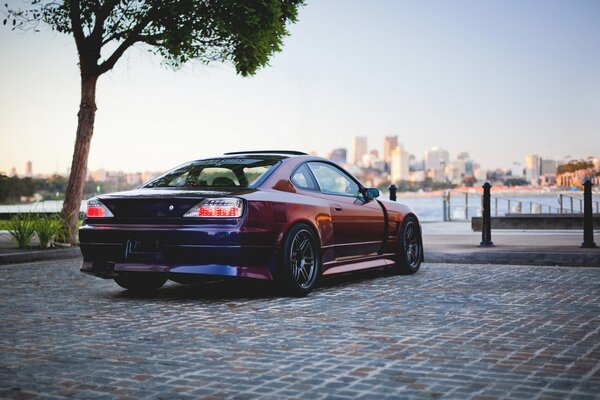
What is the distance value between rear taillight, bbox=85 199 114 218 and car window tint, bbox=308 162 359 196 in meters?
2.32

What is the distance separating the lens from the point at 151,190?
8336 mm

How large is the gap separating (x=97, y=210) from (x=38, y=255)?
5822 millimetres

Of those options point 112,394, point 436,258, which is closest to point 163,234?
point 112,394

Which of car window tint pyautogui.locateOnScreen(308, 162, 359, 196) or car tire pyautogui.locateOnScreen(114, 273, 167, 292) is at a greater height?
car window tint pyautogui.locateOnScreen(308, 162, 359, 196)

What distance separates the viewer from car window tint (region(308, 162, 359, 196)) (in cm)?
919

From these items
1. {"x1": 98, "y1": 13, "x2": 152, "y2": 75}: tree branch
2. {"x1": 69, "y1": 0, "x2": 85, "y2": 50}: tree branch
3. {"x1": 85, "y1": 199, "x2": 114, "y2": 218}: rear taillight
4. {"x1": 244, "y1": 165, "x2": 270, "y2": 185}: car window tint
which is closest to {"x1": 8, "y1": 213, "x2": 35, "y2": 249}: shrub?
{"x1": 98, "y1": 13, "x2": 152, "y2": 75}: tree branch

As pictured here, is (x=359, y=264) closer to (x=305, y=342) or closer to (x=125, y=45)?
(x=305, y=342)

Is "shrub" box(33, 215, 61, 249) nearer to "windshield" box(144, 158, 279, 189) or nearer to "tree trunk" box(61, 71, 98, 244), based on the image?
"tree trunk" box(61, 71, 98, 244)

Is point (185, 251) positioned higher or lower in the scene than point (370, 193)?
lower

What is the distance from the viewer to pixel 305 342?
225 inches

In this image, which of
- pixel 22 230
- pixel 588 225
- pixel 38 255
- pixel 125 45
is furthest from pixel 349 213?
pixel 125 45

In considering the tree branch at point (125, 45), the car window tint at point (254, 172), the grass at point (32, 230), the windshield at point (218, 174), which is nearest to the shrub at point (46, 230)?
the grass at point (32, 230)

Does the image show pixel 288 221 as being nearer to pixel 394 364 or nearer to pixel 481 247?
pixel 394 364

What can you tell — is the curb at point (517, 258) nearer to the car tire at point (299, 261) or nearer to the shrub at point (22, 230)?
the car tire at point (299, 261)
